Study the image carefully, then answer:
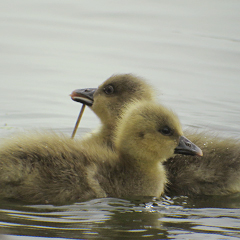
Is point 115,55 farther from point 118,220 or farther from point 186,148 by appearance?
point 118,220

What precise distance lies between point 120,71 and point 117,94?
3.56 m

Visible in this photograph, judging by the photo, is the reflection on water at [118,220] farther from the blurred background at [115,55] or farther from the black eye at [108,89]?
the blurred background at [115,55]

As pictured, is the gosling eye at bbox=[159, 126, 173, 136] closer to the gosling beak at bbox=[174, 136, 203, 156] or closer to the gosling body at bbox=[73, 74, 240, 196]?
the gosling beak at bbox=[174, 136, 203, 156]

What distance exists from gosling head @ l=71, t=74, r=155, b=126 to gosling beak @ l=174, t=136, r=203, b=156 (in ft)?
2.54

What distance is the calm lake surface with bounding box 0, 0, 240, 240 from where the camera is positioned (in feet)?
14.2

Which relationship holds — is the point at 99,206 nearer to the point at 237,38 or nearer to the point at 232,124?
the point at 232,124

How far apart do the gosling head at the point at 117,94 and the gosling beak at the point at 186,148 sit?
774 millimetres

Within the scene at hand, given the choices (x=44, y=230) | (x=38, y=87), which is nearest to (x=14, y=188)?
(x=44, y=230)

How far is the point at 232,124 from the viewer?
25.0ft

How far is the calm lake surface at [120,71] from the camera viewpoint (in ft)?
14.2

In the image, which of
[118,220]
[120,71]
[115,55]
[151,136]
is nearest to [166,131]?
[151,136]

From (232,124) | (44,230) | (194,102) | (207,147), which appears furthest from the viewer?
(194,102)

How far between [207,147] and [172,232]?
1393 millimetres

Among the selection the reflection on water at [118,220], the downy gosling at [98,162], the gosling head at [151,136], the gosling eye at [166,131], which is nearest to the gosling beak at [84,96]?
the downy gosling at [98,162]
